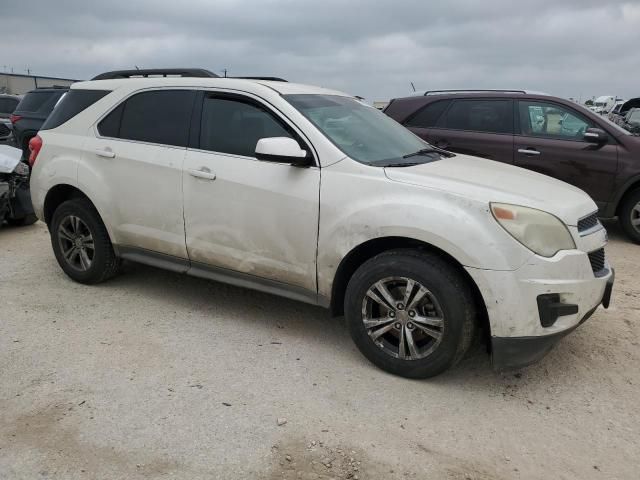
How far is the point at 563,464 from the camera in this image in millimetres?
2660

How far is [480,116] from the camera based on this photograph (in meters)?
7.30

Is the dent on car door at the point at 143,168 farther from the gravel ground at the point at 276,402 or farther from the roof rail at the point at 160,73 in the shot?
the gravel ground at the point at 276,402

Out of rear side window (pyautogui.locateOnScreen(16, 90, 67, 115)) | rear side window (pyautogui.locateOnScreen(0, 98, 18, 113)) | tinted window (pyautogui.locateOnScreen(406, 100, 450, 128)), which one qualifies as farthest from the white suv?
rear side window (pyautogui.locateOnScreen(0, 98, 18, 113))

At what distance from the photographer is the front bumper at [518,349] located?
3074 millimetres

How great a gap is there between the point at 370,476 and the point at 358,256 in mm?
1408

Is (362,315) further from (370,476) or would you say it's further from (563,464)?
(563,464)

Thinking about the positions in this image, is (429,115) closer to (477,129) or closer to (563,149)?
(477,129)

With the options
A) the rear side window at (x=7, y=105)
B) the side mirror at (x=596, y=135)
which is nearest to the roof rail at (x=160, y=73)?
the side mirror at (x=596, y=135)

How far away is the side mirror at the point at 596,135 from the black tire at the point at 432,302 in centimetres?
443

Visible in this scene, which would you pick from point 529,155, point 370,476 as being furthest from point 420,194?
point 529,155

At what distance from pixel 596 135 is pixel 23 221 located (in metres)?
7.49

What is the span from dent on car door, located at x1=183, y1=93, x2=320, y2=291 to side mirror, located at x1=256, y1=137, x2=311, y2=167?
3.4 inches

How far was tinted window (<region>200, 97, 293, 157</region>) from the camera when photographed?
3.90 m

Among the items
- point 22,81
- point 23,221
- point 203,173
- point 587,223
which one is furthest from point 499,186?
point 22,81
